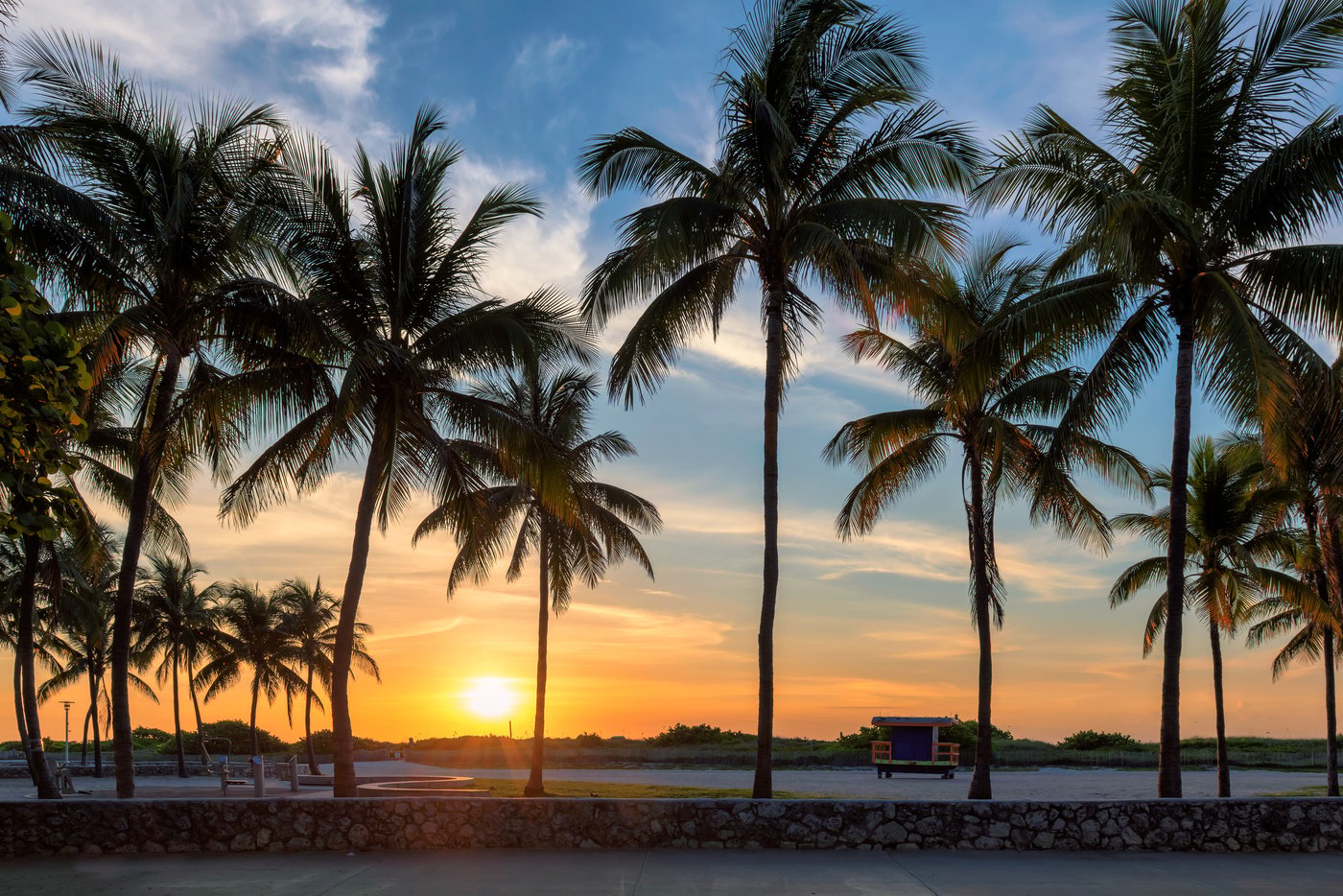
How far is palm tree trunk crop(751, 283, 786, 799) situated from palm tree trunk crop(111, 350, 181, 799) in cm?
871

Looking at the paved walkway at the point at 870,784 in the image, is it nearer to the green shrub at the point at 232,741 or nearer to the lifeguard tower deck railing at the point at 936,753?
the lifeguard tower deck railing at the point at 936,753

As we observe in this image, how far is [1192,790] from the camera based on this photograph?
30.1 m

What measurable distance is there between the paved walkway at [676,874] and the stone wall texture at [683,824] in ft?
1.00

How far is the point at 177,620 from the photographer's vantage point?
44.5 metres

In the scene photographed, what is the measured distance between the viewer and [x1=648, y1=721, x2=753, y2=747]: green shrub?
181 feet

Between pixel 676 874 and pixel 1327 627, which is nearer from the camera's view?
pixel 676 874

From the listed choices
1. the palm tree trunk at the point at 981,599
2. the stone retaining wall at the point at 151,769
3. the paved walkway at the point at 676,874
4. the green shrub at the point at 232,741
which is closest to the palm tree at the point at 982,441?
the palm tree trunk at the point at 981,599

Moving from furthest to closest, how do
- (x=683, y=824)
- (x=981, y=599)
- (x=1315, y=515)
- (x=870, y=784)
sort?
(x=870, y=784) → (x=1315, y=515) → (x=981, y=599) → (x=683, y=824)

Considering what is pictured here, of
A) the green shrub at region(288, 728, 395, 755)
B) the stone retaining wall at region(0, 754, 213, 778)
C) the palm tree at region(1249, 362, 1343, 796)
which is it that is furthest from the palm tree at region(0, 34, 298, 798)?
the green shrub at region(288, 728, 395, 755)

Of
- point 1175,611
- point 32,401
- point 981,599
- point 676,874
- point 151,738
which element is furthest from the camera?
point 151,738

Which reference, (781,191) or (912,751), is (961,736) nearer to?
(912,751)

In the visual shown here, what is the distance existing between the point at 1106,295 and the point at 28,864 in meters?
15.9

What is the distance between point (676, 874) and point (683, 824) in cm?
180

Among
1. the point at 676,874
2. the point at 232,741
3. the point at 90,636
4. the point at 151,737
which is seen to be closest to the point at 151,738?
the point at 151,737
